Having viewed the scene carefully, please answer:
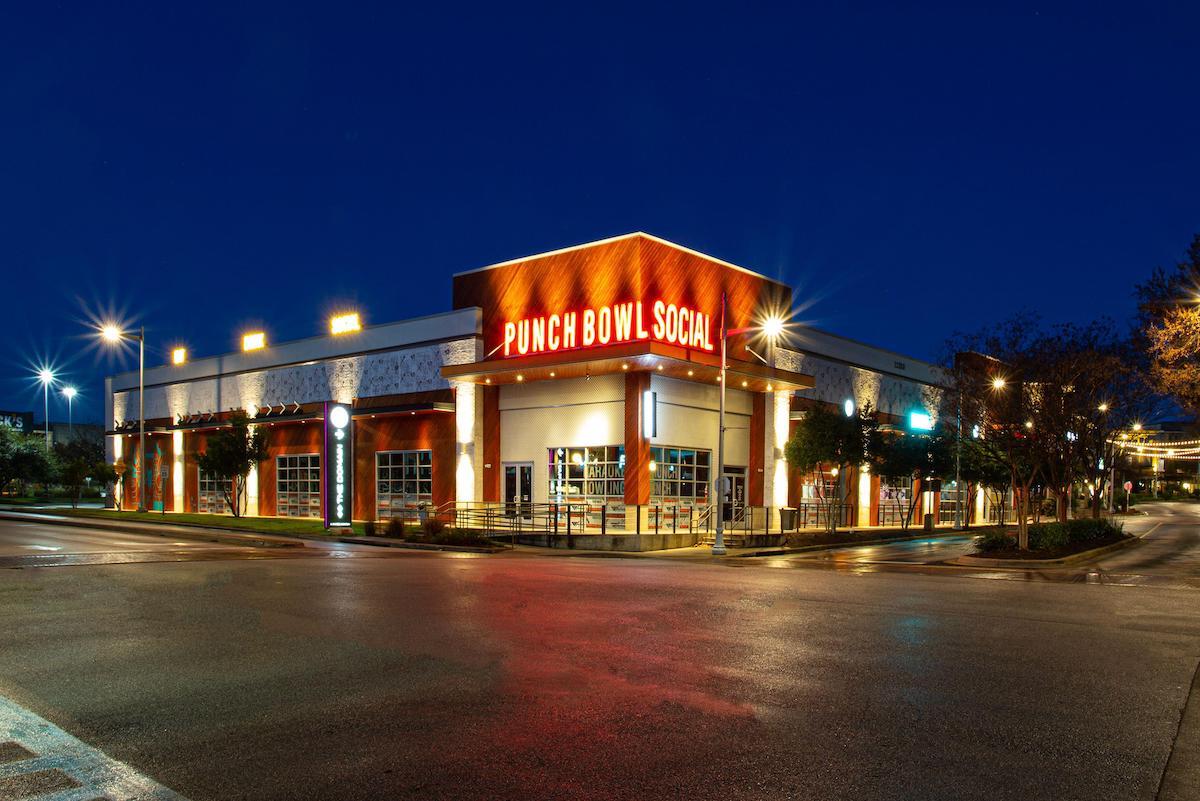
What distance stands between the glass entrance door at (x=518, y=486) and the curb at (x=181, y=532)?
30.0 feet

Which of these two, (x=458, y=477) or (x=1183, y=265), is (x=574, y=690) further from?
(x=458, y=477)

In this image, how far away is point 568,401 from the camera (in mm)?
37438

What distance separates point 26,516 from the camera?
4428 cm

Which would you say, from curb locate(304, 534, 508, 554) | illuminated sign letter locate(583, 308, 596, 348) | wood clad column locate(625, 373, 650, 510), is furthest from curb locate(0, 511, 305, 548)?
illuminated sign letter locate(583, 308, 596, 348)

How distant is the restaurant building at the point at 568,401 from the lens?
35.0m

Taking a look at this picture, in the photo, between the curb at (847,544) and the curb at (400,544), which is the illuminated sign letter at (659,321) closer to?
the curb at (847,544)

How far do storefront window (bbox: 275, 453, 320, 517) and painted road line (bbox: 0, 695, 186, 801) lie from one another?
4161 centimetres

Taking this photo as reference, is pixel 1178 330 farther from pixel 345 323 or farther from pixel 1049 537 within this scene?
pixel 345 323

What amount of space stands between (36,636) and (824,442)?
30700 millimetres

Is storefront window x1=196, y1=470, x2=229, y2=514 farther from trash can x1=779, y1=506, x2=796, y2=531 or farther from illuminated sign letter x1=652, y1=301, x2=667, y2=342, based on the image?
trash can x1=779, y1=506, x2=796, y2=531

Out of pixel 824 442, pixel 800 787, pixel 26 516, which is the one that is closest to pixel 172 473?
pixel 26 516

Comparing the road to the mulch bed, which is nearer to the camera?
the road

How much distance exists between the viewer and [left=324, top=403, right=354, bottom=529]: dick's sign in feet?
129

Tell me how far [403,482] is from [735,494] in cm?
1561
